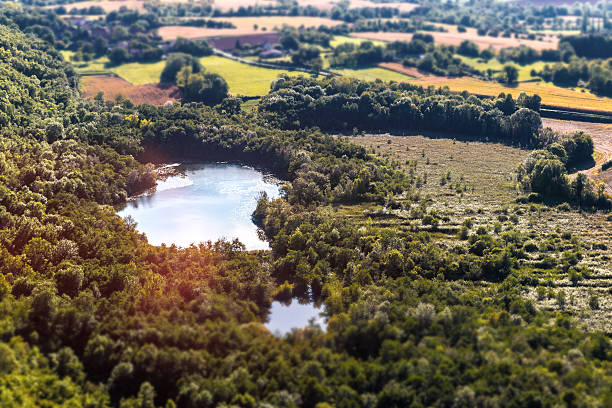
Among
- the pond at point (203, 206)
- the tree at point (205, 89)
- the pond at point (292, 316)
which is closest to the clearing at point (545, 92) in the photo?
the tree at point (205, 89)

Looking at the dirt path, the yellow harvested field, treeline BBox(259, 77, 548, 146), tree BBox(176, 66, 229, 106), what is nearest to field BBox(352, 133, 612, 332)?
treeline BBox(259, 77, 548, 146)

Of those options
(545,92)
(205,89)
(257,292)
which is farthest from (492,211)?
(205,89)

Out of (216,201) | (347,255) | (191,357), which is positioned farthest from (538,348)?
(216,201)

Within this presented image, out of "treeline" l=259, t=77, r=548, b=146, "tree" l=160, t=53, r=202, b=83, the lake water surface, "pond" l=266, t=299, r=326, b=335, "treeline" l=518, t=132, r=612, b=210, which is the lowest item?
"pond" l=266, t=299, r=326, b=335

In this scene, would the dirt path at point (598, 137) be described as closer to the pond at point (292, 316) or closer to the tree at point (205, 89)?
the pond at point (292, 316)

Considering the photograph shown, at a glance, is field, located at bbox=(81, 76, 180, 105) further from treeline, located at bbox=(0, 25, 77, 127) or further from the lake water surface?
the lake water surface

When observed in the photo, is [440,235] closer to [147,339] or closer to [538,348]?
[538,348]
